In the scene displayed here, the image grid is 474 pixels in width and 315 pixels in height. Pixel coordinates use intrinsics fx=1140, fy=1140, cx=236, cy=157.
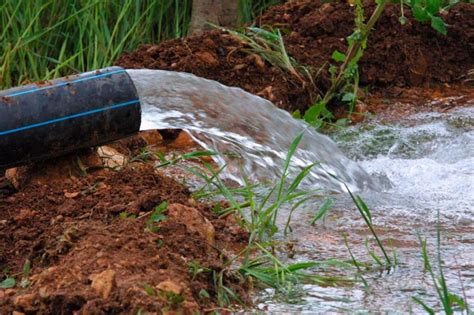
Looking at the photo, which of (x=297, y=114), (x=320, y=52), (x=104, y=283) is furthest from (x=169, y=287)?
(x=320, y=52)

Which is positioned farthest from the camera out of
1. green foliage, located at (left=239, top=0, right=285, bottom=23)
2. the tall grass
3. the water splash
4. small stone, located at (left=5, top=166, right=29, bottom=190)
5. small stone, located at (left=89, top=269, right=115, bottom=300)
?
green foliage, located at (left=239, top=0, right=285, bottom=23)

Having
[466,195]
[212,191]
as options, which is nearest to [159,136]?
[212,191]

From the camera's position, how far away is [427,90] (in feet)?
21.8

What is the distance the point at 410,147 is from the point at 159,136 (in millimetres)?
1350

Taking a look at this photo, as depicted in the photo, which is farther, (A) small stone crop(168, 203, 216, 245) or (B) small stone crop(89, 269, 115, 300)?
(A) small stone crop(168, 203, 216, 245)

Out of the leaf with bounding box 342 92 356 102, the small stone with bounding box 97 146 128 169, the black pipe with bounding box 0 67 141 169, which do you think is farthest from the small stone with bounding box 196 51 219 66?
the black pipe with bounding box 0 67 141 169

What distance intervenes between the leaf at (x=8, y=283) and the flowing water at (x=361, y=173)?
26.3 inches

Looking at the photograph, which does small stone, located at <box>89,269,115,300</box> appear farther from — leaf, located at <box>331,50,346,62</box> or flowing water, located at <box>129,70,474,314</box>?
leaf, located at <box>331,50,346,62</box>

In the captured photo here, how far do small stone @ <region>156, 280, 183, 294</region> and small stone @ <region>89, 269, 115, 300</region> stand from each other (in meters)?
0.12

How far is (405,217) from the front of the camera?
4.12m

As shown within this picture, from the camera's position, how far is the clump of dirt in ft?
9.25

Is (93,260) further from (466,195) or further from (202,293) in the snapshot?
(466,195)

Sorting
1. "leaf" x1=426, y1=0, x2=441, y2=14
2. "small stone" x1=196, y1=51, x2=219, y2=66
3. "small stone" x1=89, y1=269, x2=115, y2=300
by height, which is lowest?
"small stone" x1=196, y1=51, x2=219, y2=66

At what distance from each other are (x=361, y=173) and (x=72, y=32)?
101 inches
